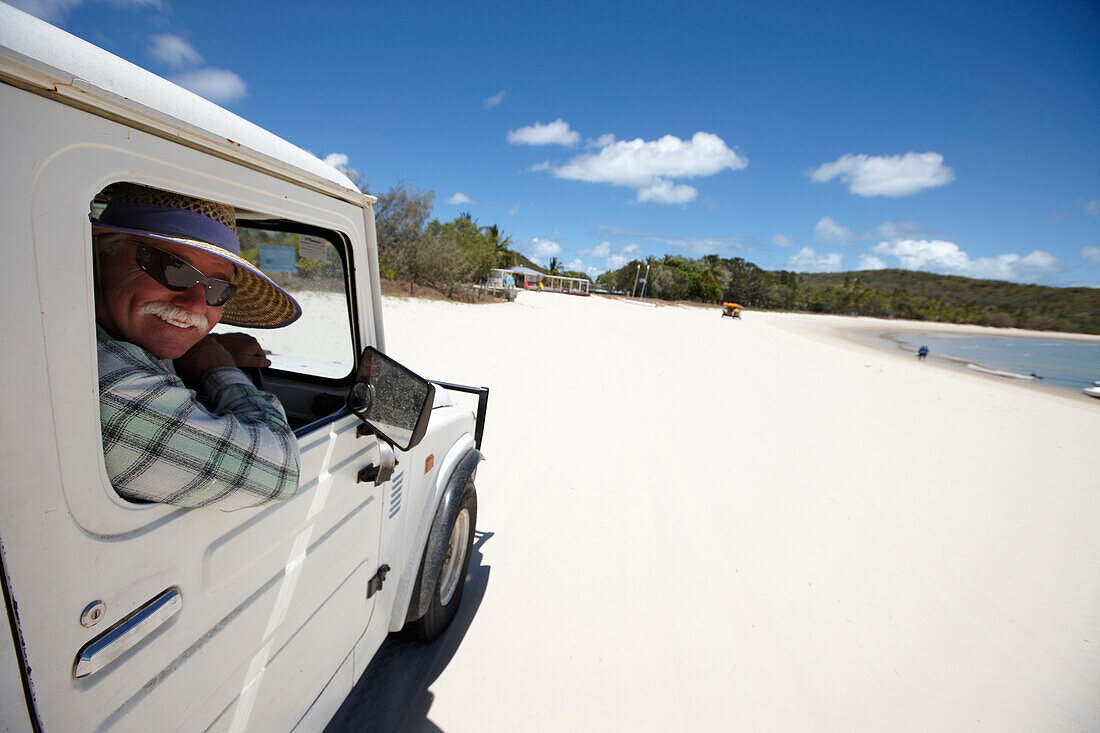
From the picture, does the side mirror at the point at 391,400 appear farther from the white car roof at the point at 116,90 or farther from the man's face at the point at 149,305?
the white car roof at the point at 116,90

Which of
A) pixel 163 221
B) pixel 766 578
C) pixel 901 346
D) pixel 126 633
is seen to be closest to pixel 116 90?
pixel 163 221

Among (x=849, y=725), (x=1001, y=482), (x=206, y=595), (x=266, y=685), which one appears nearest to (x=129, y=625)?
(x=206, y=595)

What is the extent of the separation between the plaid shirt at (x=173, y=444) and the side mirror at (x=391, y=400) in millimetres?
420

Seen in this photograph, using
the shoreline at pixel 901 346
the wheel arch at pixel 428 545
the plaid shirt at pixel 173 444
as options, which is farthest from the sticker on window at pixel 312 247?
the shoreline at pixel 901 346

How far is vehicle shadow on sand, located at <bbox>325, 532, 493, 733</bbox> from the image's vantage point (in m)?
1.98

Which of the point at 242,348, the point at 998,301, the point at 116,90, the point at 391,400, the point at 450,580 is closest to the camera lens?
the point at 116,90

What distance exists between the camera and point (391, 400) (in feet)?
5.05

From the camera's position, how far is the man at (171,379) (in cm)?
87

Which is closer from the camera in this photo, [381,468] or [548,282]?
[381,468]

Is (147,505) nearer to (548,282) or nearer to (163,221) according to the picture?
(163,221)

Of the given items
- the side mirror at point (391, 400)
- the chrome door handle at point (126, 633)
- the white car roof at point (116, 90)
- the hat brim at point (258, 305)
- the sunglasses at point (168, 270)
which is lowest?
the chrome door handle at point (126, 633)

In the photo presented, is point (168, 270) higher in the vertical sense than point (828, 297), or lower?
lower

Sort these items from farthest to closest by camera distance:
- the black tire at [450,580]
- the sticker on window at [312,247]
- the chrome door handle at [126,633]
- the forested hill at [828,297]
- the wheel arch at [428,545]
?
the forested hill at [828,297] → the black tire at [450,580] → the wheel arch at [428,545] → the sticker on window at [312,247] → the chrome door handle at [126,633]

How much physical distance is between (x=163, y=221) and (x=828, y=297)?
362 feet
